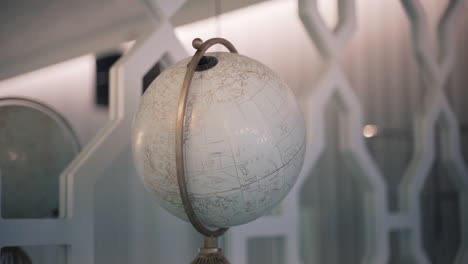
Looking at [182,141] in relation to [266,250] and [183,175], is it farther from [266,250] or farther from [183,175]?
[266,250]

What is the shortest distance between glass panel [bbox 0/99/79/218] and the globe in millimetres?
319

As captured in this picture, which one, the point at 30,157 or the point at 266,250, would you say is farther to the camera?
the point at 266,250

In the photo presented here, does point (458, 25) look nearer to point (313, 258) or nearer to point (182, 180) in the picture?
point (313, 258)

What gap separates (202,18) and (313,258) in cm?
101

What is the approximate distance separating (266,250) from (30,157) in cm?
91

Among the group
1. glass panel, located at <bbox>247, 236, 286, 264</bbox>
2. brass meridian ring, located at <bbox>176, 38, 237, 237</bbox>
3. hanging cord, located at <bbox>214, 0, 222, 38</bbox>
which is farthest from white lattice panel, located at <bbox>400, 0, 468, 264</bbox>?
brass meridian ring, located at <bbox>176, 38, 237, 237</bbox>

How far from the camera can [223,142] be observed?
43.0 inches

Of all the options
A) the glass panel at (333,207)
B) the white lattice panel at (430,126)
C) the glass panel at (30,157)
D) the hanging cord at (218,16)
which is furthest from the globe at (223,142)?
the white lattice panel at (430,126)

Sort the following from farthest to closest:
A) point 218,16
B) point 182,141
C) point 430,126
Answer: point 430,126 → point 218,16 → point 182,141

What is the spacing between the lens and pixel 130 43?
163 cm

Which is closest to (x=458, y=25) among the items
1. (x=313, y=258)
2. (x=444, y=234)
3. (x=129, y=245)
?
(x=444, y=234)

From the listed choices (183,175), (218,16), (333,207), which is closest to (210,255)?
(183,175)

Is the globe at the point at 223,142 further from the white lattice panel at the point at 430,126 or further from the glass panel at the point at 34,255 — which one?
the white lattice panel at the point at 430,126

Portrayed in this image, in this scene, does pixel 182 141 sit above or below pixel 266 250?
above
